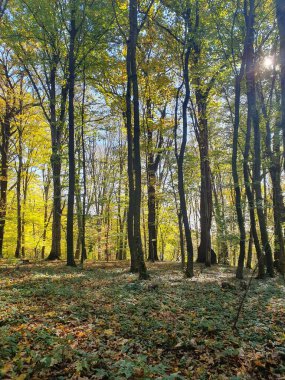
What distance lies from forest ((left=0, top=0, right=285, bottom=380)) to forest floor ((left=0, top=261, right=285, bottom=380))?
28 mm

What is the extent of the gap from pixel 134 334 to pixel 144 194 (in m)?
20.4

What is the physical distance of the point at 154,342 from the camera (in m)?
4.86

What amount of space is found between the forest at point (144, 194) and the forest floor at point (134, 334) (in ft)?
0.09

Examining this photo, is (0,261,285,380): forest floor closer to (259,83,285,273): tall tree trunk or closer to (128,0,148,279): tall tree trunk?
A: (128,0,148,279): tall tree trunk

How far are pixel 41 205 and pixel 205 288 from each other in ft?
57.3

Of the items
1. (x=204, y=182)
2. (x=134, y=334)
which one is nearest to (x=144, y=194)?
(x=204, y=182)

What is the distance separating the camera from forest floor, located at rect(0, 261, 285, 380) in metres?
3.79

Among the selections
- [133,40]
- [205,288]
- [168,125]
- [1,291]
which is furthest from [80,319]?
[168,125]

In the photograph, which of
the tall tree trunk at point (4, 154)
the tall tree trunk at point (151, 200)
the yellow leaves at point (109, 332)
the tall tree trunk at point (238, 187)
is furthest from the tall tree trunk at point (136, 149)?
the tall tree trunk at point (4, 154)

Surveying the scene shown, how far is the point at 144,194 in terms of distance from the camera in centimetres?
2542

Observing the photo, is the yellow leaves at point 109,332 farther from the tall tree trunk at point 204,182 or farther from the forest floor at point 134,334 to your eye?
the tall tree trunk at point 204,182

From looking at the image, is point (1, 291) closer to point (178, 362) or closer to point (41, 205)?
point (178, 362)

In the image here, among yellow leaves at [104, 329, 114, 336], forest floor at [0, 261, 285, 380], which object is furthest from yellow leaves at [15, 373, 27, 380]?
yellow leaves at [104, 329, 114, 336]

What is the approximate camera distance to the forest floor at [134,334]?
379 cm
